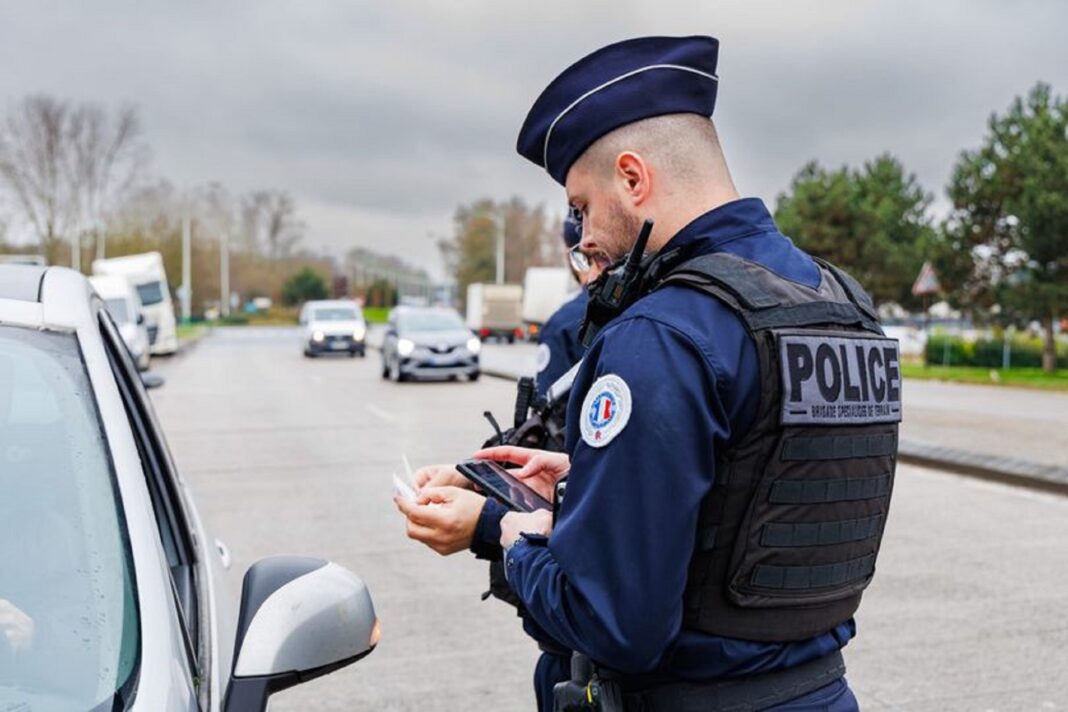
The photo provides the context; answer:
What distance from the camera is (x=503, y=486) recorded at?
2107 mm

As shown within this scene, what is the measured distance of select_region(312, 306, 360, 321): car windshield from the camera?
3584 cm

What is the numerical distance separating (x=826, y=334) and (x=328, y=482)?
8.57 metres

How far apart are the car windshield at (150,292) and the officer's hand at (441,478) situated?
36430 millimetres

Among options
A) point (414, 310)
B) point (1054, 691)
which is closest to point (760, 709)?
point (1054, 691)

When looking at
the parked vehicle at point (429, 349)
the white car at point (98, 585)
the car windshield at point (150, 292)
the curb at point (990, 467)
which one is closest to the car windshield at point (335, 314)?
the car windshield at point (150, 292)

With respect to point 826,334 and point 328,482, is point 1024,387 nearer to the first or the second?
point 328,482

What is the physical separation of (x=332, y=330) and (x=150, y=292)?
716 centimetres

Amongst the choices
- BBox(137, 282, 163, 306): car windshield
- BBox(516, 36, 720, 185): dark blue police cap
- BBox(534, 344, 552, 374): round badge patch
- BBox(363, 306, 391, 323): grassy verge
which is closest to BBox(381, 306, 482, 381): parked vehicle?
BBox(137, 282, 163, 306): car windshield

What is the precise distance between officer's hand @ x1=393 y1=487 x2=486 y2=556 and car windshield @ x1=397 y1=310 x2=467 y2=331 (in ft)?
71.5

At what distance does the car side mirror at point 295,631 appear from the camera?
183 cm

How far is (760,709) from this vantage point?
175 centimetres

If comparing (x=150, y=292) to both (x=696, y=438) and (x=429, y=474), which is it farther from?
(x=696, y=438)

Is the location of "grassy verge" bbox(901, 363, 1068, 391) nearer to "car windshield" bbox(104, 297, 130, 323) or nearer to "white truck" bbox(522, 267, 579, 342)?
"white truck" bbox(522, 267, 579, 342)

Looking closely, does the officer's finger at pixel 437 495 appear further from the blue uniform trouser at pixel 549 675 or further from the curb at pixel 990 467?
the curb at pixel 990 467
